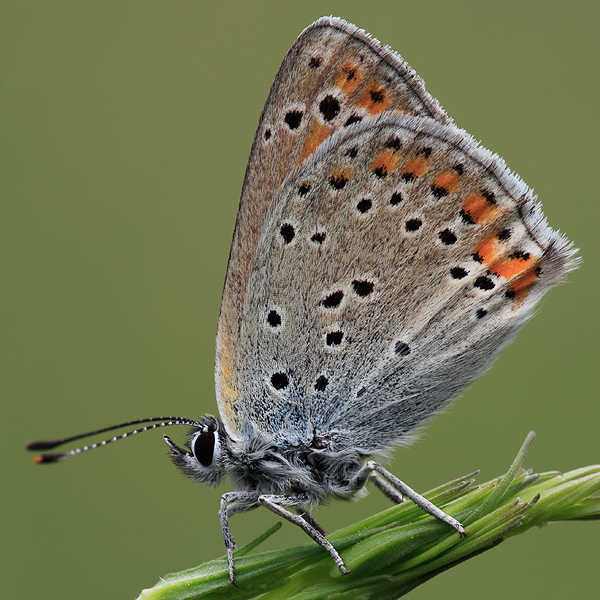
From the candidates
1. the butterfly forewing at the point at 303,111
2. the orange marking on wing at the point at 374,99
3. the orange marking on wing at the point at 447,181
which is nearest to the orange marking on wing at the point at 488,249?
the orange marking on wing at the point at 447,181

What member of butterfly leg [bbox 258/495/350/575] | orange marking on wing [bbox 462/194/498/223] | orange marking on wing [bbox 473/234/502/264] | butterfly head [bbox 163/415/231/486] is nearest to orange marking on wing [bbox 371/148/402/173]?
orange marking on wing [bbox 462/194/498/223]

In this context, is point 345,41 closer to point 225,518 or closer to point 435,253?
point 435,253

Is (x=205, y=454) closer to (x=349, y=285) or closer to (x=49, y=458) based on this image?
(x=49, y=458)

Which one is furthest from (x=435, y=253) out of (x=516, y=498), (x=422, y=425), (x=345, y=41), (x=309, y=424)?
(x=516, y=498)

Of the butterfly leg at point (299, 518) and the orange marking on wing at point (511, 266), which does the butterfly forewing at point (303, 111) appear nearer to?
the butterfly leg at point (299, 518)

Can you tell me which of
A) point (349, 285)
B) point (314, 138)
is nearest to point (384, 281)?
point (349, 285)

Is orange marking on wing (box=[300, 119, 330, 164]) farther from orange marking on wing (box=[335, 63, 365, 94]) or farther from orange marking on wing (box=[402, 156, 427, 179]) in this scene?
orange marking on wing (box=[402, 156, 427, 179])
